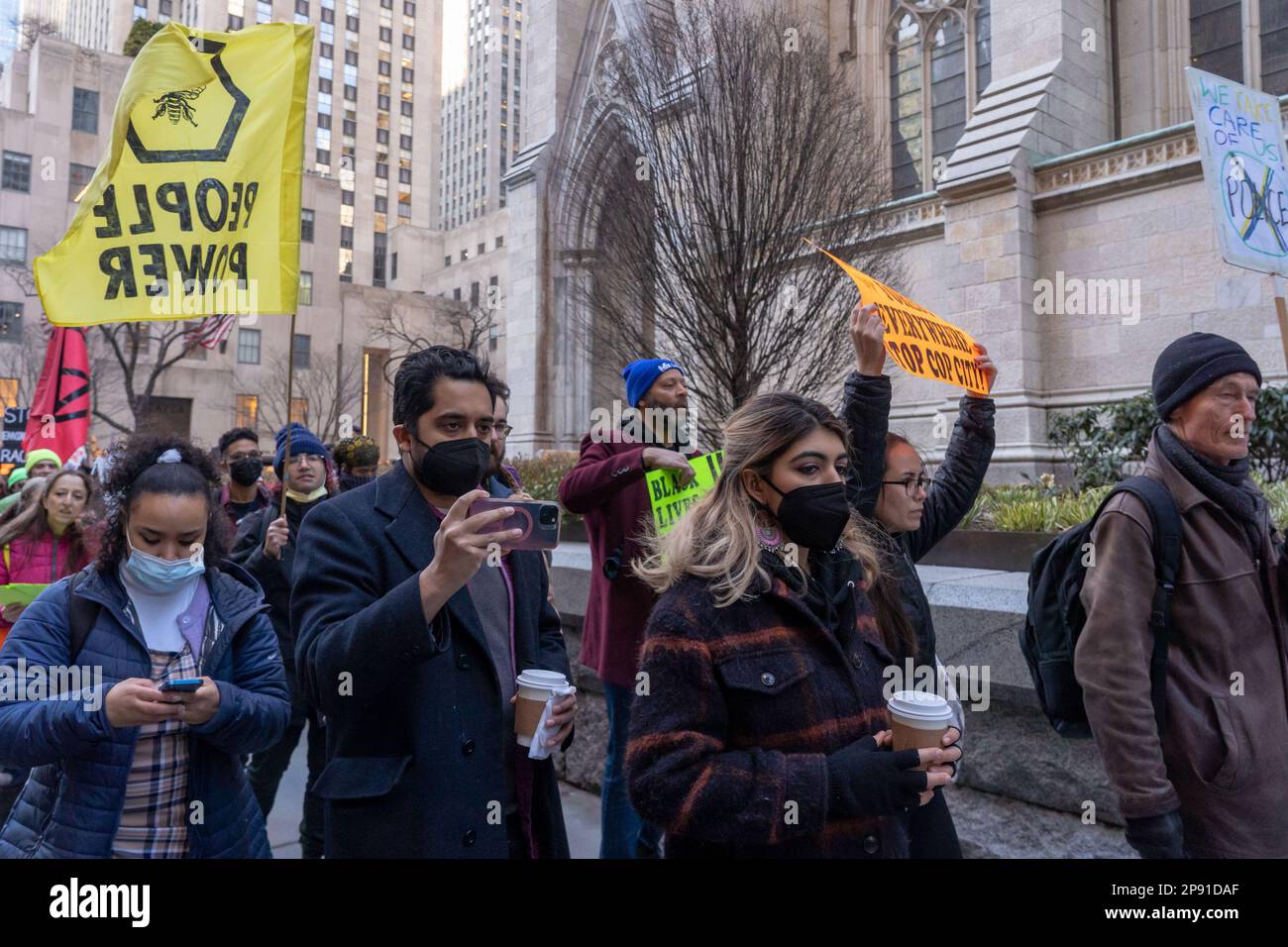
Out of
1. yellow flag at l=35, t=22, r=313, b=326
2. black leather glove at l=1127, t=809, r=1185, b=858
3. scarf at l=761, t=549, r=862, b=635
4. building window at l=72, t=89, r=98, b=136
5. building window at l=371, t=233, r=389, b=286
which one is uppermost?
building window at l=371, t=233, r=389, b=286

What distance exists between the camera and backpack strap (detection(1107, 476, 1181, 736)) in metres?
2.49

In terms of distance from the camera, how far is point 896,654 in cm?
262

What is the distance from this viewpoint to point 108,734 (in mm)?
2338

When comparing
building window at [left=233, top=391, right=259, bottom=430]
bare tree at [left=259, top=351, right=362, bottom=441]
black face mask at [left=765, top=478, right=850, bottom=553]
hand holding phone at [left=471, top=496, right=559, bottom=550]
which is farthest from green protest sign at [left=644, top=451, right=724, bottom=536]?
building window at [left=233, top=391, right=259, bottom=430]

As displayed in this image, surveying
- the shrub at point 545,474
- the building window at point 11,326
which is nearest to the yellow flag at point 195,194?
the shrub at point 545,474

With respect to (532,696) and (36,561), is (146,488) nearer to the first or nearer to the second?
(532,696)

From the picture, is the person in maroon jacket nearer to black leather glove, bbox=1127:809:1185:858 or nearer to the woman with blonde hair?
the woman with blonde hair

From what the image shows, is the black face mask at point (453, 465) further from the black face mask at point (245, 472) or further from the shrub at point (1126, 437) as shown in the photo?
the shrub at point (1126, 437)

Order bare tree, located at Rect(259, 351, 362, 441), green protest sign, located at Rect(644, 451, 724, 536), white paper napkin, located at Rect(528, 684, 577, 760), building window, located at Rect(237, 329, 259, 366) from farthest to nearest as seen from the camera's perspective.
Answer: building window, located at Rect(237, 329, 259, 366) < bare tree, located at Rect(259, 351, 362, 441) < green protest sign, located at Rect(644, 451, 724, 536) < white paper napkin, located at Rect(528, 684, 577, 760)

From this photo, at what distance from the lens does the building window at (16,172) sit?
156 ft

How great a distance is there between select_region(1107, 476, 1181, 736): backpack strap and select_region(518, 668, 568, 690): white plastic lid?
64.9 inches

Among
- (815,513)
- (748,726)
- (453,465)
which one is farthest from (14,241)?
(748,726)

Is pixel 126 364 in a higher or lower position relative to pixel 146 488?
higher

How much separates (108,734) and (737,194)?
9.09 metres
